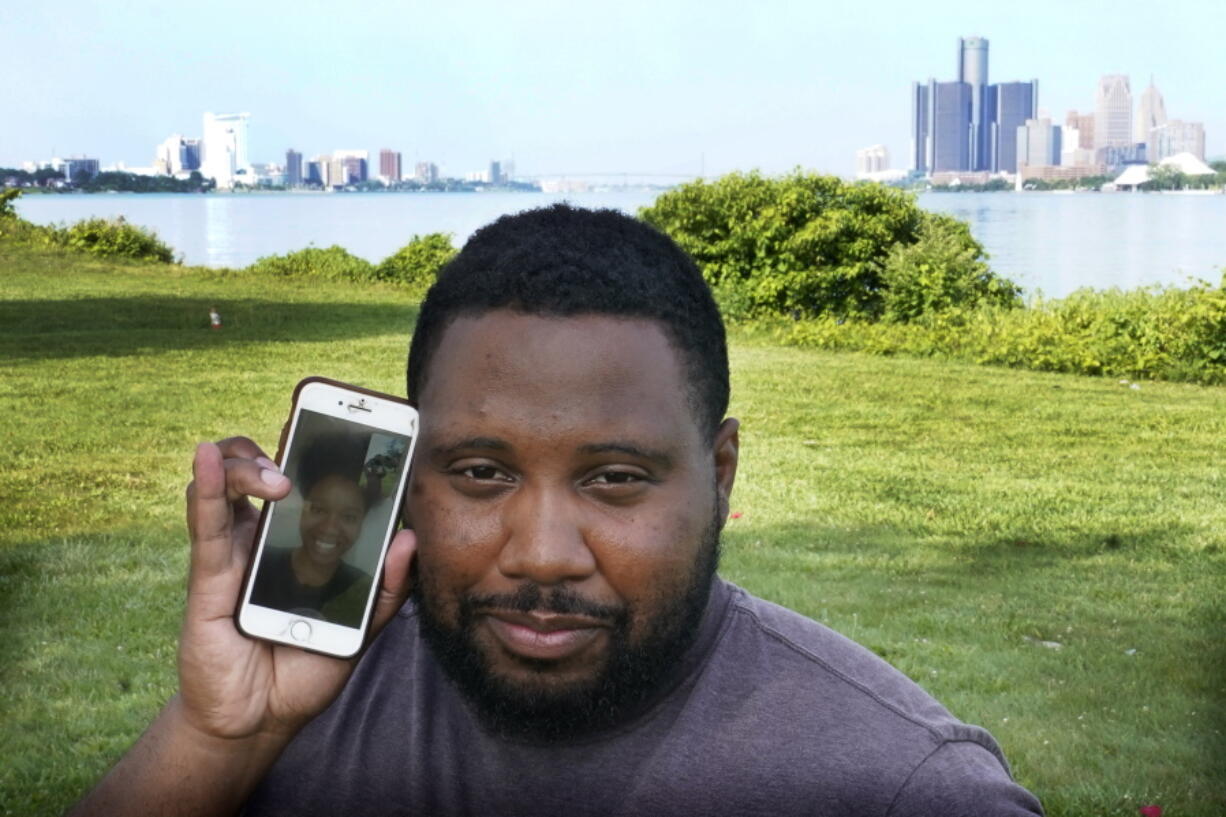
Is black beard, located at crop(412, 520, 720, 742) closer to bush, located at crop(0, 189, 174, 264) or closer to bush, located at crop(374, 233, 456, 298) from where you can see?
bush, located at crop(374, 233, 456, 298)

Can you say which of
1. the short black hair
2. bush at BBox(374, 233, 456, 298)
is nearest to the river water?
bush at BBox(374, 233, 456, 298)

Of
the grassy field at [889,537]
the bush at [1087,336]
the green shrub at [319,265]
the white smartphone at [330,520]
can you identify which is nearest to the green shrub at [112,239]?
the green shrub at [319,265]

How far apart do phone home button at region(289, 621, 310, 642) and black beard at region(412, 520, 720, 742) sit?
4.6 inches

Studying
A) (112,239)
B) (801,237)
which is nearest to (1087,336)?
(801,237)

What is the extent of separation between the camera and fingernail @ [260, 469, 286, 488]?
1.40 meters

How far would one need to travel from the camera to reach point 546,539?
52.5 inches

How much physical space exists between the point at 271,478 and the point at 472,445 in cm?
20

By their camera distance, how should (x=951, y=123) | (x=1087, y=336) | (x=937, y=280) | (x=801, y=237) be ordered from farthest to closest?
(x=951, y=123) < (x=801, y=237) < (x=937, y=280) < (x=1087, y=336)

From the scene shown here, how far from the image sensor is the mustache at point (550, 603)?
53.0 inches

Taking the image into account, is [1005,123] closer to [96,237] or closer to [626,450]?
[96,237]

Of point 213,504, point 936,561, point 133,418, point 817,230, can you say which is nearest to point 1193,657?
point 936,561

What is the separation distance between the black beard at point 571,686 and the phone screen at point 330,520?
0.09m

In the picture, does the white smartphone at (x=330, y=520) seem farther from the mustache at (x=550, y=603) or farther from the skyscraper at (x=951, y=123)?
the skyscraper at (x=951, y=123)

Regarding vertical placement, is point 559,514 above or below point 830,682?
above
